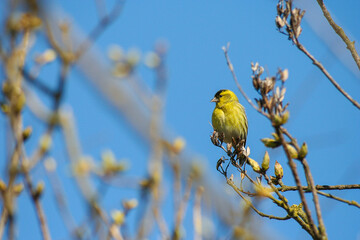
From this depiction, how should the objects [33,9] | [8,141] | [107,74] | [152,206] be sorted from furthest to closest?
[107,74] → [33,9] → [152,206] → [8,141]

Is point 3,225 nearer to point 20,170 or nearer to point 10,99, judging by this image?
point 20,170

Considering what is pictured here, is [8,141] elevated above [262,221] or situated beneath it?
situated beneath

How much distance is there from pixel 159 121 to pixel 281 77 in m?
0.86

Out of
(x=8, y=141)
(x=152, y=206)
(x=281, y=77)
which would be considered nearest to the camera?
(x=8, y=141)

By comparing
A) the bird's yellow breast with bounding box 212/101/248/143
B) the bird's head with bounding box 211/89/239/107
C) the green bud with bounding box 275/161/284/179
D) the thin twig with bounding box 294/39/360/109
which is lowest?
the green bud with bounding box 275/161/284/179

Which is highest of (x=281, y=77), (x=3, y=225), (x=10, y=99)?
(x=281, y=77)

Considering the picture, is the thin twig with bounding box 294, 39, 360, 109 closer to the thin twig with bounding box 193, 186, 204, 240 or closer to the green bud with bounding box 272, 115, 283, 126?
the green bud with bounding box 272, 115, 283, 126

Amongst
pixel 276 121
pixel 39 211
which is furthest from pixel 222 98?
pixel 39 211

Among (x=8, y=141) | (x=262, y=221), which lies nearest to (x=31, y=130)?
(x=8, y=141)

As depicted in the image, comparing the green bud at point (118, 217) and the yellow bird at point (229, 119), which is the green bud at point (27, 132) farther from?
the yellow bird at point (229, 119)

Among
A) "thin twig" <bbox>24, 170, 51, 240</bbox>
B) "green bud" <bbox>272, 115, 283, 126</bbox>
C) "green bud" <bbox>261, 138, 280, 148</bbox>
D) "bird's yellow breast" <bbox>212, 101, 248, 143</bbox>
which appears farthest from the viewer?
"bird's yellow breast" <bbox>212, 101, 248, 143</bbox>

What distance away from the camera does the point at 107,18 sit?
2.39 meters

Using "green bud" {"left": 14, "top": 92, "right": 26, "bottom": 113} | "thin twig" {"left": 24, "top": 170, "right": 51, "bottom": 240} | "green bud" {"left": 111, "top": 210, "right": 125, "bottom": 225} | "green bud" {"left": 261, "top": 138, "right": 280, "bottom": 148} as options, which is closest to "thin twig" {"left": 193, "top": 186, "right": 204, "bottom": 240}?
"green bud" {"left": 111, "top": 210, "right": 125, "bottom": 225}

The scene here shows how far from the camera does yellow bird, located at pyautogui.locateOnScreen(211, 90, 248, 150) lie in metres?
4.64
